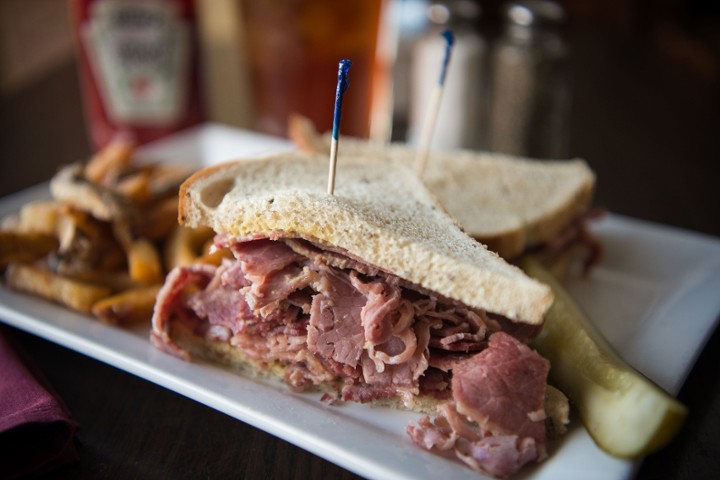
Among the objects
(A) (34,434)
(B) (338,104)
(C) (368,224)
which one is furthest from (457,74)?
(A) (34,434)

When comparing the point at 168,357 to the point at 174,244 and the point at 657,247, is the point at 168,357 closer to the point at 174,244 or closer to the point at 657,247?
the point at 174,244

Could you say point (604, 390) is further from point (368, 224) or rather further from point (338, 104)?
point (338, 104)

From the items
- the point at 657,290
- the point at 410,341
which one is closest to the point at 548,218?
the point at 657,290

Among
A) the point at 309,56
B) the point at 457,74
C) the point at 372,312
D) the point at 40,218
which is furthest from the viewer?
the point at 309,56

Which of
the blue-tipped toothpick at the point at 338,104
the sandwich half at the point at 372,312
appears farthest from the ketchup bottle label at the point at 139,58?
the blue-tipped toothpick at the point at 338,104

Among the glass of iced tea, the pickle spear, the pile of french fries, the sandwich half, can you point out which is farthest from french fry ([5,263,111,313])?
the glass of iced tea

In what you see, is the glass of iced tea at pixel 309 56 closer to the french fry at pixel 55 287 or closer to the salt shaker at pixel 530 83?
the salt shaker at pixel 530 83

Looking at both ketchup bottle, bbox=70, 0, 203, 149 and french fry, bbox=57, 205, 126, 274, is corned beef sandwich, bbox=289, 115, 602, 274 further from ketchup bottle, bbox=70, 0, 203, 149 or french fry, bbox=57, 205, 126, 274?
ketchup bottle, bbox=70, 0, 203, 149
